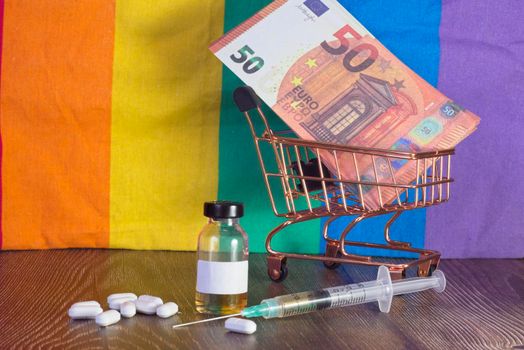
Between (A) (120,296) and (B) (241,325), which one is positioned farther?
(A) (120,296)

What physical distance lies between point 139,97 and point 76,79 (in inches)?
4.7

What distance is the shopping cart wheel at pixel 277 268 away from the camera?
1.24m

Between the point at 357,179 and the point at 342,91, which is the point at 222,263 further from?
the point at 342,91

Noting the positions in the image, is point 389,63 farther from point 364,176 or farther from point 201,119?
point 201,119

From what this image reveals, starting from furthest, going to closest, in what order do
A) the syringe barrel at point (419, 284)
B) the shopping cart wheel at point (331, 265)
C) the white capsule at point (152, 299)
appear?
the shopping cart wheel at point (331, 265), the syringe barrel at point (419, 284), the white capsule at point (152, 299)

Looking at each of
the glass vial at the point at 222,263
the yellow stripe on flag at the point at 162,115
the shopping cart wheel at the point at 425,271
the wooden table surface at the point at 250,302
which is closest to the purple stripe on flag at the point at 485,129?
the wooden table surface at the point at 250,302

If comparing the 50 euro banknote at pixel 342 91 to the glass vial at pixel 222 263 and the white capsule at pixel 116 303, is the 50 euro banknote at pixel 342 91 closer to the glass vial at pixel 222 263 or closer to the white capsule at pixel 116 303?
the glass vial at pixel 222 263

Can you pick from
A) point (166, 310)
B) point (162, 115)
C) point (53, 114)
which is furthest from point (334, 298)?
point (53, 114)

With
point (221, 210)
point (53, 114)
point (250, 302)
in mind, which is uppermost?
point (53, 114)

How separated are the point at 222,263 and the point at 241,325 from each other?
0.10 m

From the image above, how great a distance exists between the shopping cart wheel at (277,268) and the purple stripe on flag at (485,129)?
0.39 m

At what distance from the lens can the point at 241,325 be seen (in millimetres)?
924

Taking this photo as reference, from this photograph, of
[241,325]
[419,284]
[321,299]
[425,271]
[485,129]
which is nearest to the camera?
[241,325]

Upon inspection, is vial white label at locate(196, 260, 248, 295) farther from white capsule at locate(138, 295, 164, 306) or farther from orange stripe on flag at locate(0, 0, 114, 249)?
orange stripe on flag at locate(0, 0, 114, 249)
